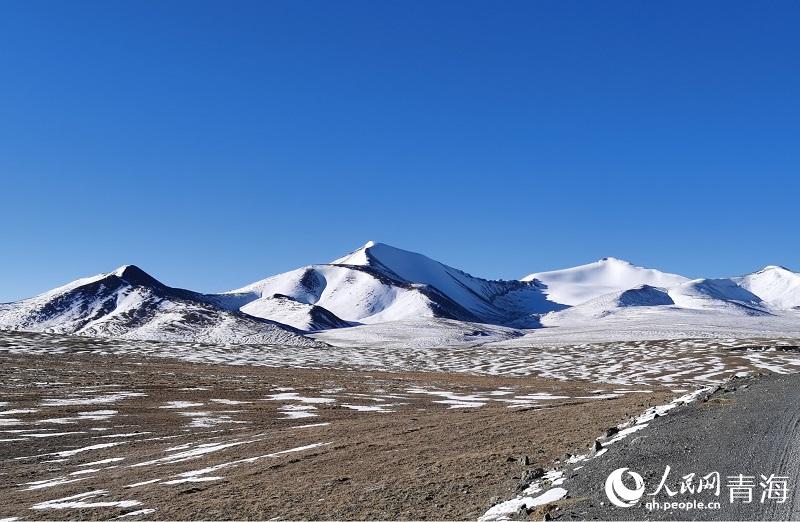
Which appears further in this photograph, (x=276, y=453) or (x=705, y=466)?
(x=276, y=453)

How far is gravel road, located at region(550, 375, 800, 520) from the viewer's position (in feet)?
37.9

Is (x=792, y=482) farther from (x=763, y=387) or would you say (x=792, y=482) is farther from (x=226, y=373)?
(x=226, y=373)

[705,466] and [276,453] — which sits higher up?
[705,466]

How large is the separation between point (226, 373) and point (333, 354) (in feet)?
196

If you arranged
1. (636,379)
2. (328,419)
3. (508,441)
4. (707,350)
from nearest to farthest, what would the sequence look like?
(508,441) → (328,419) → (636,379) → (707,350)

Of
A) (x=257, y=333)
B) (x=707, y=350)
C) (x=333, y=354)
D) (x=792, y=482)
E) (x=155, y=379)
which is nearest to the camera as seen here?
(x=792, y=482)

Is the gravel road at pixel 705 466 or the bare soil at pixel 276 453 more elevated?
the gravel road at pixel 705 466

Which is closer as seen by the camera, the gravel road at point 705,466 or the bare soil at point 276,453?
the gravel road at point 705,466

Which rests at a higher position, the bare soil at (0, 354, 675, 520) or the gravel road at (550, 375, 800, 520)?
the gravel road at (550, 375, 800, 520)

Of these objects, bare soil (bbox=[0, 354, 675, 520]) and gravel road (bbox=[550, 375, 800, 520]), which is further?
bare soil (bbox=[0, 354, 675, 520])

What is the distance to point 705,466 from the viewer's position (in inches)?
555

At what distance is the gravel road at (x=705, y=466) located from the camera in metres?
11.6

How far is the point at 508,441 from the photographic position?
23.0 metres

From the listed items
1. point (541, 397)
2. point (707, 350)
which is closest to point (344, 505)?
point (541, 397)
